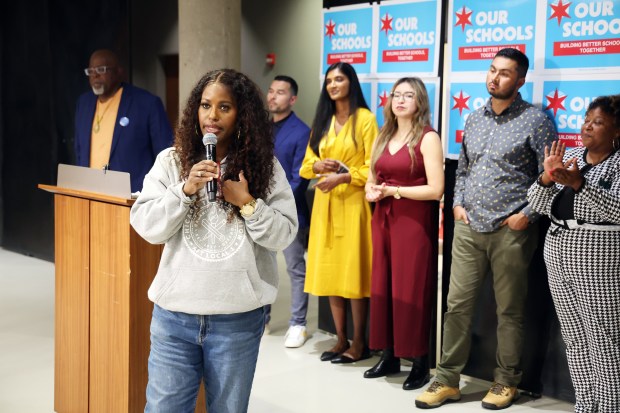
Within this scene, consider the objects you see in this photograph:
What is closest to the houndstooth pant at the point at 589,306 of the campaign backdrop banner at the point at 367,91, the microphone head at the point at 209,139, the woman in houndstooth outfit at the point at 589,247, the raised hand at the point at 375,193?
the woman in houndstooth outfit at the point at 589,247

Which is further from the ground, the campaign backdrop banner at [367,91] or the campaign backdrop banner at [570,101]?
the campaign backdrop banner at [367,91]

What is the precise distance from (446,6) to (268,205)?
251 centimetres

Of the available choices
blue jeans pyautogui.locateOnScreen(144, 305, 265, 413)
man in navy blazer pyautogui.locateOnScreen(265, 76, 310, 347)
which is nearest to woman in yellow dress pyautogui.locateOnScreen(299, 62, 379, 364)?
man in navy blazer pyautogui.locateOnScreen(265, 76, 310, 347)

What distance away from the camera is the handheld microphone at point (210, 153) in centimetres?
213

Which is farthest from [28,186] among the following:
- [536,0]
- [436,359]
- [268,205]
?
[268,205]

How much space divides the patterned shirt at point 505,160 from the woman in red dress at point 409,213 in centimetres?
27

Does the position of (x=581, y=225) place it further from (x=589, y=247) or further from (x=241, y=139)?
(x=241, y=139)

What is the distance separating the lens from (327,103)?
15.4 feet

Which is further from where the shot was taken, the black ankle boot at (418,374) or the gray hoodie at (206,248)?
the black ankle boot at (418,374)

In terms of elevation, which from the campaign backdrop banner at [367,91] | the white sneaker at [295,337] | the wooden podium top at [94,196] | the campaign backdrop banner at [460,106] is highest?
the campaign backdrop banner at [367,91]

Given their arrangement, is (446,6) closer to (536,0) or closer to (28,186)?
(536,0)

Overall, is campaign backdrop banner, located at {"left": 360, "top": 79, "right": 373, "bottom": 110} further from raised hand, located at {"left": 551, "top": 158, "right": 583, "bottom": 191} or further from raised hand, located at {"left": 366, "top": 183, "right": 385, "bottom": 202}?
raised hand, located at {"left": 551, "top": 158, "right": 583, "bottom": 191}

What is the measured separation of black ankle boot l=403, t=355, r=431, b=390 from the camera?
4.24 m

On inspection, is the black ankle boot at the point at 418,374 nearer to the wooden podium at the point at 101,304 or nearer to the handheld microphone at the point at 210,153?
the wooden podium at the point at 101,304
